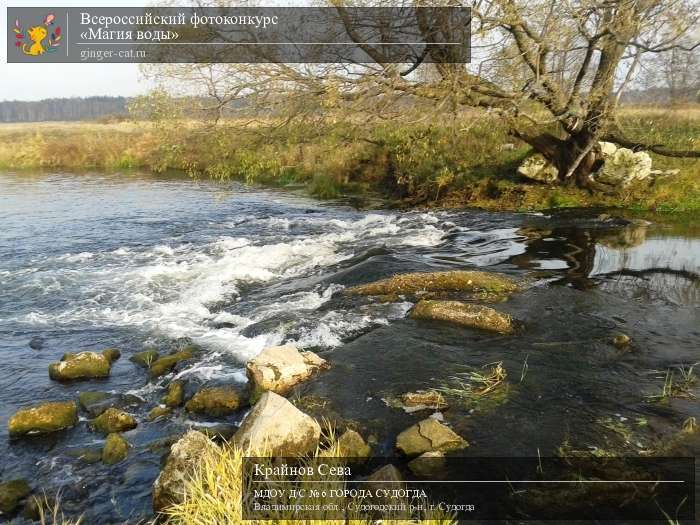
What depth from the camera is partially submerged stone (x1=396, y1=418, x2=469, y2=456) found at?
5.67 meters

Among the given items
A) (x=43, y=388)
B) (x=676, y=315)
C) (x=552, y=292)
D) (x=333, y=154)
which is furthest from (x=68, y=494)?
(x=333, y=154)

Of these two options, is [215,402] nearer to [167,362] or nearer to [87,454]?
[87,454]

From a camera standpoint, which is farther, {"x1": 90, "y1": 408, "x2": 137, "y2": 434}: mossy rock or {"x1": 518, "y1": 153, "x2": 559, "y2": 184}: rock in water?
{"x1": 518, "y1": 153, "x2": 559, "y2": 184}: rock in water

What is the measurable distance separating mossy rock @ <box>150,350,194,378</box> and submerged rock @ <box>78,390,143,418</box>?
2.36ft

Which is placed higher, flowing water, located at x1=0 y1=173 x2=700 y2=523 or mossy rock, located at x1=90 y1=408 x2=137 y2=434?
flowing water, located at x1=0 y1=173 x2=700 y2=523

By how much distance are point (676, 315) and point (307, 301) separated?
7.07m

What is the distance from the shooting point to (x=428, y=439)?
5.74 metres

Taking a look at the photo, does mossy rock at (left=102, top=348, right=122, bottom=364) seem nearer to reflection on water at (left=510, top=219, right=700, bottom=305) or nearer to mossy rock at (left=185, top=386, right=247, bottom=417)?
mossy rock at (left=185, top=386, right=247, bottom=417)

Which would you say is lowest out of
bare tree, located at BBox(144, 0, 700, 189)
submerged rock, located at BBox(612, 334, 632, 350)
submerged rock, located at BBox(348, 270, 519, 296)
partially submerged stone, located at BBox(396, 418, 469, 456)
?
partially submerged stone, located at BBox(396, 418, 469, 456)

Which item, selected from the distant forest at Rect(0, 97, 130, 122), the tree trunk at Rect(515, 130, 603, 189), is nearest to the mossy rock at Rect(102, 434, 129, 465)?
the tree trunk at Rect(515, 130, 603, 189)

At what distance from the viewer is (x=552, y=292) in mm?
A: 10383

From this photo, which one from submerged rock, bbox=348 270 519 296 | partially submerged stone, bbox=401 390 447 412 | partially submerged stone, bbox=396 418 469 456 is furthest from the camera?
submerged rock, bbox=348 270 519 296

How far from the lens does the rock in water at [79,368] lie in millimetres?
8312

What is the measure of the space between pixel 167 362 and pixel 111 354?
1.25 m
